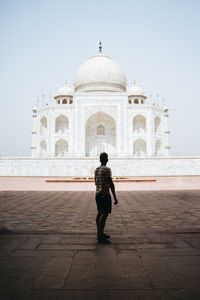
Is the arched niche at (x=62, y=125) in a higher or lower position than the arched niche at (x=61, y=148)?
higher

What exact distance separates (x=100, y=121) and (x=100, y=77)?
464 centimetres

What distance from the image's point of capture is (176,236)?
2.68 m

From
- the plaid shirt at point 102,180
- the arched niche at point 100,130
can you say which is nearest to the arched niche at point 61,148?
the arched niche at point 100,130

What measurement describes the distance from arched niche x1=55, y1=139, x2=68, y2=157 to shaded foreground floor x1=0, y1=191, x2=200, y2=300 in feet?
62.9

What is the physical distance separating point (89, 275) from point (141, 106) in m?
Result: 21.6

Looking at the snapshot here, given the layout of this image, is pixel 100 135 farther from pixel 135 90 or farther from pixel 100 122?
pixel 135 90

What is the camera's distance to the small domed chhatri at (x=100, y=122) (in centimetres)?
2159

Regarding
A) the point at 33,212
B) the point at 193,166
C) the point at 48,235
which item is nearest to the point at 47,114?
the point at 193,166

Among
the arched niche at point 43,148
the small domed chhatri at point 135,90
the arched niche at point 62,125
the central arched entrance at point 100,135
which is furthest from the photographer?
the small domed chhatri at point 135,90

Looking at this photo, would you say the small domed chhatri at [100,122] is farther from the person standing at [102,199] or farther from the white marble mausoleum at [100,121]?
the person standing at [102,199]

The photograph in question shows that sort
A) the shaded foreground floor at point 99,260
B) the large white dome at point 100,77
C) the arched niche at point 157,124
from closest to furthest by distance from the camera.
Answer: the shaded foreground floor at point 99,260 < the arched niche at point 157,124 < the large white dome at point 100,77

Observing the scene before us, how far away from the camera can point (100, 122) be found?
77.3ft

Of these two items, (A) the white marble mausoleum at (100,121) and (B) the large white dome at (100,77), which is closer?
(A) the white marble mausoleum at (100,121)

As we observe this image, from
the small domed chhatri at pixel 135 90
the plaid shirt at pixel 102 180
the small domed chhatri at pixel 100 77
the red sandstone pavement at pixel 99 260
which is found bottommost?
the red sandstone pavement at pixel 99 260
